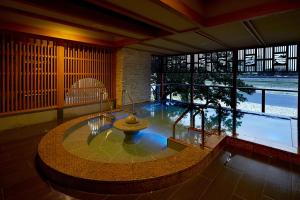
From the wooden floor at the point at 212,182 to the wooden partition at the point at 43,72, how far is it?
2.03 metres

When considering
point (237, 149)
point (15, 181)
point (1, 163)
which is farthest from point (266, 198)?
point (1, 163)

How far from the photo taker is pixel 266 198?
82.2 inches

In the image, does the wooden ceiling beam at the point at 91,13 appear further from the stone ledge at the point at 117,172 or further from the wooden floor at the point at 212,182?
the wooden floor at the point at 212,182

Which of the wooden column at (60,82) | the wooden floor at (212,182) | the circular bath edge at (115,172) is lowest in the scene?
the wooden floor at (212,182)

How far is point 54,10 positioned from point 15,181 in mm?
2698

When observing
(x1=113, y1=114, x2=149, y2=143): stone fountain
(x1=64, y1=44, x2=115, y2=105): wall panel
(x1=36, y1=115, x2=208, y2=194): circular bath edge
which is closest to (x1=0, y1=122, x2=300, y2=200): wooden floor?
(x1=36, y1=115, x2=208, y2=194): circular bath edge

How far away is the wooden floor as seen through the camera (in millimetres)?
2100

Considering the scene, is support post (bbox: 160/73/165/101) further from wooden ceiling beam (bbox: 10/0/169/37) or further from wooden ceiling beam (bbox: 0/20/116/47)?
wooden ceiling beam (bbox: 10/0/169/37)

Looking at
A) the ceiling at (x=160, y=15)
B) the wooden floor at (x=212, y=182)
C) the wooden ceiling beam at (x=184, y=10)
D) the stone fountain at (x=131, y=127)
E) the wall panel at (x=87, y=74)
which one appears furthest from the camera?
the wall panel at (x=87, y=74)

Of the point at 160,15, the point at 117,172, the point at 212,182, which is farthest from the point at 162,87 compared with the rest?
the point at 117,172

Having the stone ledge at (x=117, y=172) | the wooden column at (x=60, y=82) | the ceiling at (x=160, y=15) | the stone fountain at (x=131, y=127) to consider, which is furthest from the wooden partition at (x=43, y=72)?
the stone ledge at (x=117, y=172)

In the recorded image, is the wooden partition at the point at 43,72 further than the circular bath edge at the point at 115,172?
Yes

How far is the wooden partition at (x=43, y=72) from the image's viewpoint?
450cm

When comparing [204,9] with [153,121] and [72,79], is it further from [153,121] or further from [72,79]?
[72,79]
